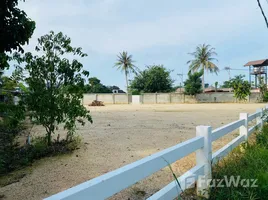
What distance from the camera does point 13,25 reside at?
17.5 feet

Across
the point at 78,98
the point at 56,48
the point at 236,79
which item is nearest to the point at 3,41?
the point at 56,48

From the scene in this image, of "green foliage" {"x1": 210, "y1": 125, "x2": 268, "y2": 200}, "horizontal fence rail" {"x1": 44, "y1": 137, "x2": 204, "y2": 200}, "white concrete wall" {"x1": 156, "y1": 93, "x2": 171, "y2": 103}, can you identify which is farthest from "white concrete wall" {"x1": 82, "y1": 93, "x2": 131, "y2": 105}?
"horizontal fence rail" {"x1": 44, "y1": 137, "x2": 204, "y2": 200}

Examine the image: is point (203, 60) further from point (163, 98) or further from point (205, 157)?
point (205, 157)

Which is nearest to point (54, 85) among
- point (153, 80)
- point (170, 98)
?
point (170, 98)

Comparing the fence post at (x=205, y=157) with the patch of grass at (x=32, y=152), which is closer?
the fence post at (x=205, y=157)

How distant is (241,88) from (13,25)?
37.8 m

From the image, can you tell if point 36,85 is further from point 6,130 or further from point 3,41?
point 6,130

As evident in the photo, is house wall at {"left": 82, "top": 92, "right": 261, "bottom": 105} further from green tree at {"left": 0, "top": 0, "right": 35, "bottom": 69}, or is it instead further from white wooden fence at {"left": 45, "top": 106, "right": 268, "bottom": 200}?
white wooden fence at {"left": 45, "top": 106, "right": 268, "bottom": 200}

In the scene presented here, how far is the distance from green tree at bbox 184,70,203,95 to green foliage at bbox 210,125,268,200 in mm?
37335

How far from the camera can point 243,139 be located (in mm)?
5445

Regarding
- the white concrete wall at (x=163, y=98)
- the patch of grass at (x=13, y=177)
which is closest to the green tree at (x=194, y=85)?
the white concrete wall at (x=163, y=98)

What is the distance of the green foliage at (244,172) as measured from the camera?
2824 millimetres

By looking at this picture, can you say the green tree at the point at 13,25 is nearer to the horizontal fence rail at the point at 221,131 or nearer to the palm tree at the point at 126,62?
the horizontal fence rail at the point at 221,131

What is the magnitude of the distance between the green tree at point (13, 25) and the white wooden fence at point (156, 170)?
416cm
